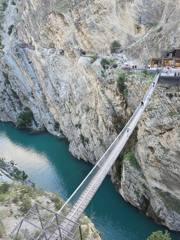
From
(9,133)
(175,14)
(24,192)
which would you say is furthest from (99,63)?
(9,133)

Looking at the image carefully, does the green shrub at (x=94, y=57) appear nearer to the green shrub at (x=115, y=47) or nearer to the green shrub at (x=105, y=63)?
the green shrub at (x=115, y=47)

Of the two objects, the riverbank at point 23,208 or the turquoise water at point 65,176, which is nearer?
the riverbank at point 23,208

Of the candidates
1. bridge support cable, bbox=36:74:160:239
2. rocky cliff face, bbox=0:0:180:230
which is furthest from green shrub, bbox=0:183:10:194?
rocky cliff face, bbox=0:0:180:230

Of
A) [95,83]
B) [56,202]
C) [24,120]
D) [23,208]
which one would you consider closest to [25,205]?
[23,208]

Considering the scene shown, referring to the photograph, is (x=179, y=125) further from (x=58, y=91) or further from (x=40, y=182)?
(x=58, y=91)

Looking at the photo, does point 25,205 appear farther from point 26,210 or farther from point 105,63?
point 105,63

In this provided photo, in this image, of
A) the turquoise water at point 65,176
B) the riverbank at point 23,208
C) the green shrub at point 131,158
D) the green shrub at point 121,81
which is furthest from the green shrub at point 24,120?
the riverbank at point 23,208
